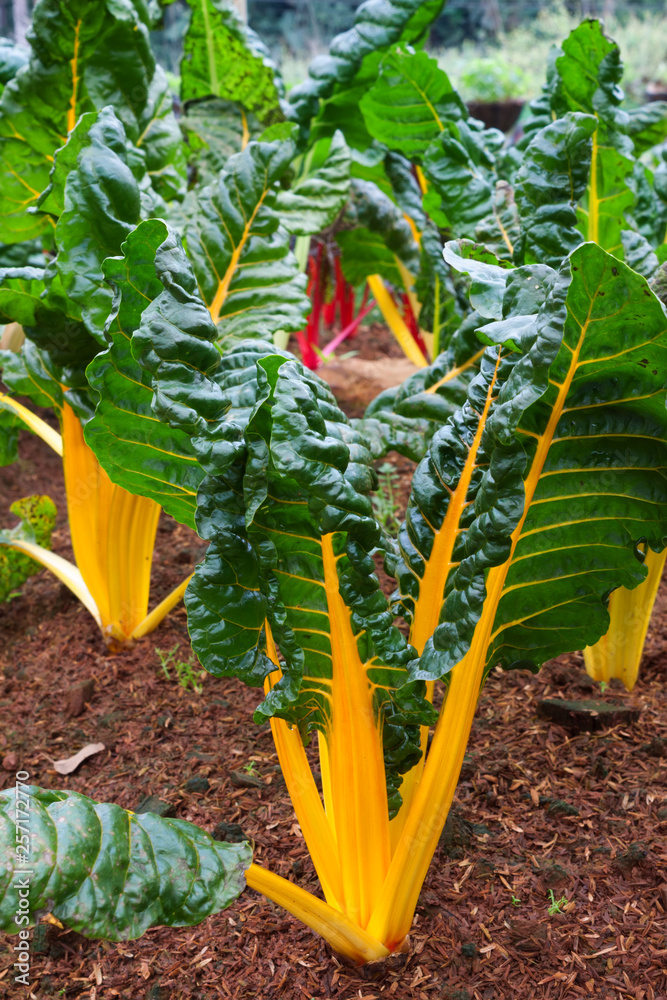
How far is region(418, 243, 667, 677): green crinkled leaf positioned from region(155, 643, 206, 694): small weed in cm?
85

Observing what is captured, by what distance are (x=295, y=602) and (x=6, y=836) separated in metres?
0.47

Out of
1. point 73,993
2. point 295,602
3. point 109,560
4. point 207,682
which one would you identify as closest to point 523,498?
point 295,602

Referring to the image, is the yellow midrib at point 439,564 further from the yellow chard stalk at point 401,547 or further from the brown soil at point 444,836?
the brown soil at point 444,836

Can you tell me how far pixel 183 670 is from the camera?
6.44 feet

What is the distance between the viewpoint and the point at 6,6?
14289 millimetres

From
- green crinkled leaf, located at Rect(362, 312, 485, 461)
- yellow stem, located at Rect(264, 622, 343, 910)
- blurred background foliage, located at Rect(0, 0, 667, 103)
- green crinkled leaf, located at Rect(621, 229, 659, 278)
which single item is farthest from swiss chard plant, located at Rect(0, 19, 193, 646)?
blurred background foliage, located at Rect(0, 0, 667, 103)

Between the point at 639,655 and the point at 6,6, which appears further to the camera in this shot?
the point at 6,6

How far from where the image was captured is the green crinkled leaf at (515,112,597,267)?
1.45 meters

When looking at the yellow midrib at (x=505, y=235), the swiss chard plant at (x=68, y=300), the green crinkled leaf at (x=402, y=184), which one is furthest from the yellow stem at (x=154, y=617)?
the green crinkled leaf at (x=402, y=184)

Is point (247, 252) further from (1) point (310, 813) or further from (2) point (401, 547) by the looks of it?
(1) point (310, 813)

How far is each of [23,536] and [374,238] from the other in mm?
1675

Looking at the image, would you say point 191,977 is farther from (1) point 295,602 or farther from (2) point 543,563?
(2) point 543,563

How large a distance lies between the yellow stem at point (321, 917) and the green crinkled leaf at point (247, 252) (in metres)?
1.15

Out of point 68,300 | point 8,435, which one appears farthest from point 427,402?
point 8,435
